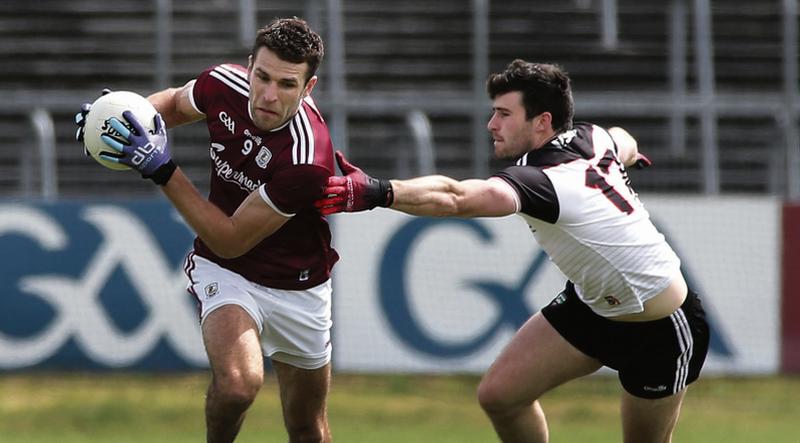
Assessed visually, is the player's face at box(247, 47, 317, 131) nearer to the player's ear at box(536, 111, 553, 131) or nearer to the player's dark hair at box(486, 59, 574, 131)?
the player's dark hair at box(486, 59, 574, 131)

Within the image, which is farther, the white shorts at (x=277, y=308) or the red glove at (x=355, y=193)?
the white shorts at (x=277, y=308)

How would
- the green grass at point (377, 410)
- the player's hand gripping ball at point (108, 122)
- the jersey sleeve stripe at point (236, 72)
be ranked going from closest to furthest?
the player's hand gripping ball at point (108, 122), the jersey sleeve stripe at point (236, 72), the green grass at point (377, 410)

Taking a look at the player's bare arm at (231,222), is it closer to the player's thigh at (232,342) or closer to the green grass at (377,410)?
the player's thigh at (232,342)

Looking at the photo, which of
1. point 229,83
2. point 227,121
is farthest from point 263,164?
point 229,83

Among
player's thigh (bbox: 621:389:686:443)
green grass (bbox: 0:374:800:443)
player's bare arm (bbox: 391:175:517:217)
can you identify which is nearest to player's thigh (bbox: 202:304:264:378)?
player's bare arm (bbox: 391:175:517:217)

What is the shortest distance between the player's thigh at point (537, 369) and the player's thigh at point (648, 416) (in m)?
0.27

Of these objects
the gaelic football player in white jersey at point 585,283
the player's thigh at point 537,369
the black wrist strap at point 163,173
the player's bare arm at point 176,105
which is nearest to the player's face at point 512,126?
the gaelic football player in white jersey at point 585,283

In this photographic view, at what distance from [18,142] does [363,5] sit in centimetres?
425

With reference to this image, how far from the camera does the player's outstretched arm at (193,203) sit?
6238mm

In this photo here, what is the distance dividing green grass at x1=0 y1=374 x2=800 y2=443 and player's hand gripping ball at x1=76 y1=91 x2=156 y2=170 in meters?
4.66

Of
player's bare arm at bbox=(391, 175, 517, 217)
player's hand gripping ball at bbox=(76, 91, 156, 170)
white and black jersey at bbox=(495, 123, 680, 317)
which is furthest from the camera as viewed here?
white and black jersey at bbox=(495, 123, 680, 317)

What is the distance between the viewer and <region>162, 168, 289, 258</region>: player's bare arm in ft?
21.5

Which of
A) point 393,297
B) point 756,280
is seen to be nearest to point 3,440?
point 393,297

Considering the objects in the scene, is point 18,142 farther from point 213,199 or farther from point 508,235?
point 213,199
